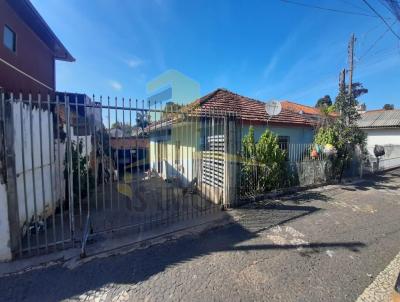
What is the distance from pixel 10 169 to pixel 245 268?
373 centimetres

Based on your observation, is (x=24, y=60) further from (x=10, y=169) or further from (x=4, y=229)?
(x=4, y=229)

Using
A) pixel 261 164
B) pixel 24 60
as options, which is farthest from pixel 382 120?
pixel 24 60

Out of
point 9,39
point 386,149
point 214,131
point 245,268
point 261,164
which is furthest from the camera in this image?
point 386,149

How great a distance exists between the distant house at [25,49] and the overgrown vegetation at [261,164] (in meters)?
7.07

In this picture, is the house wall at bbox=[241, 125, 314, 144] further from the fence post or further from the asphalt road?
the fence post

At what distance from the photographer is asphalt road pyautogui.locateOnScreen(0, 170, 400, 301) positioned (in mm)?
2734

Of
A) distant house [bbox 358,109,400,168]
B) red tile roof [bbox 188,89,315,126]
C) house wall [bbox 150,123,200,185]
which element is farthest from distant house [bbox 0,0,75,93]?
distant house [bbox 358,109,400,168]

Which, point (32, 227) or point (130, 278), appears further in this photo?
point (32, 227)

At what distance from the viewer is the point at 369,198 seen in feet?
23.0

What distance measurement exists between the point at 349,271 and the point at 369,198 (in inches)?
197

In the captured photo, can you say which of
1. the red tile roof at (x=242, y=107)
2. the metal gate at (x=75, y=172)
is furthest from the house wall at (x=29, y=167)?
the red tile roof at (x=242, y=107)

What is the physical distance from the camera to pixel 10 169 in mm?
3248

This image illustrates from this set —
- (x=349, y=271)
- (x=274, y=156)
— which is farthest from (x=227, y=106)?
(x=349, y=271)

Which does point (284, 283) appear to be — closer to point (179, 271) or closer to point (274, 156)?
point (179, 271)
